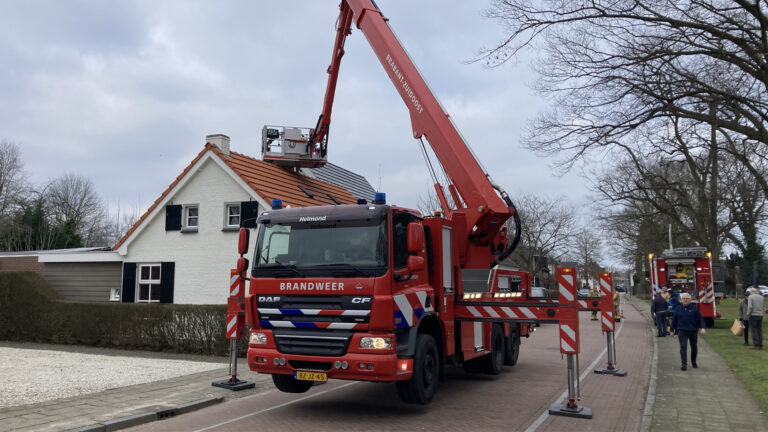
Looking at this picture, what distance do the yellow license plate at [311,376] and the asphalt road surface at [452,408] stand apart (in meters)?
0.55

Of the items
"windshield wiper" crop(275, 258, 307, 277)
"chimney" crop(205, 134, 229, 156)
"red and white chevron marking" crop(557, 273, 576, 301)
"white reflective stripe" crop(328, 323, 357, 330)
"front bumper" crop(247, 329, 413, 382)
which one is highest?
"chimney" crop(205, 134, 229, 156)

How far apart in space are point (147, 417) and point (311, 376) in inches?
88.7

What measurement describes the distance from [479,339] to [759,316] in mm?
10044

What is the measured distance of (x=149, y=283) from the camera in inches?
827

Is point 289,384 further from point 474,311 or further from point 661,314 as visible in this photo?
point 661,314

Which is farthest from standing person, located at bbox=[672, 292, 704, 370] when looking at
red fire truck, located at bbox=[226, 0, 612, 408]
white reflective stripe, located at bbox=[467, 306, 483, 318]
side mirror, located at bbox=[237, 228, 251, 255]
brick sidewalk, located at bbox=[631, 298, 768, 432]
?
side mirror, located at bbox=[237, 228, 251, 255]

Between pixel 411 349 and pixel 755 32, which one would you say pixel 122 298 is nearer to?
pixel 411 349

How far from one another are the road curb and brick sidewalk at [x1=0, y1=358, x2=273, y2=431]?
0.09 metres

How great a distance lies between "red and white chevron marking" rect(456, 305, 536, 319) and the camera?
Result: 8.61 m

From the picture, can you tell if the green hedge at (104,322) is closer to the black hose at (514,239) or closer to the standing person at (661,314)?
the black hose at (514,239)

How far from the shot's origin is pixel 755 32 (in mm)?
13844

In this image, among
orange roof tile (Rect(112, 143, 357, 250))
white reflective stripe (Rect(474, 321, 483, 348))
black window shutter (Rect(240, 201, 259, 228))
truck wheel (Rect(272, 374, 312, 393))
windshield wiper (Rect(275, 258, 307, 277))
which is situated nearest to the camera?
windshield wiper (Rect(275, 258, 307, 277))

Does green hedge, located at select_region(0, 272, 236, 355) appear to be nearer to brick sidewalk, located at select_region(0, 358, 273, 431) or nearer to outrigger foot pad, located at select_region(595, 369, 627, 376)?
brick sidewalk, located at select_region(0, 358, 273, 431)

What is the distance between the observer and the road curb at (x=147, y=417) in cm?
697
